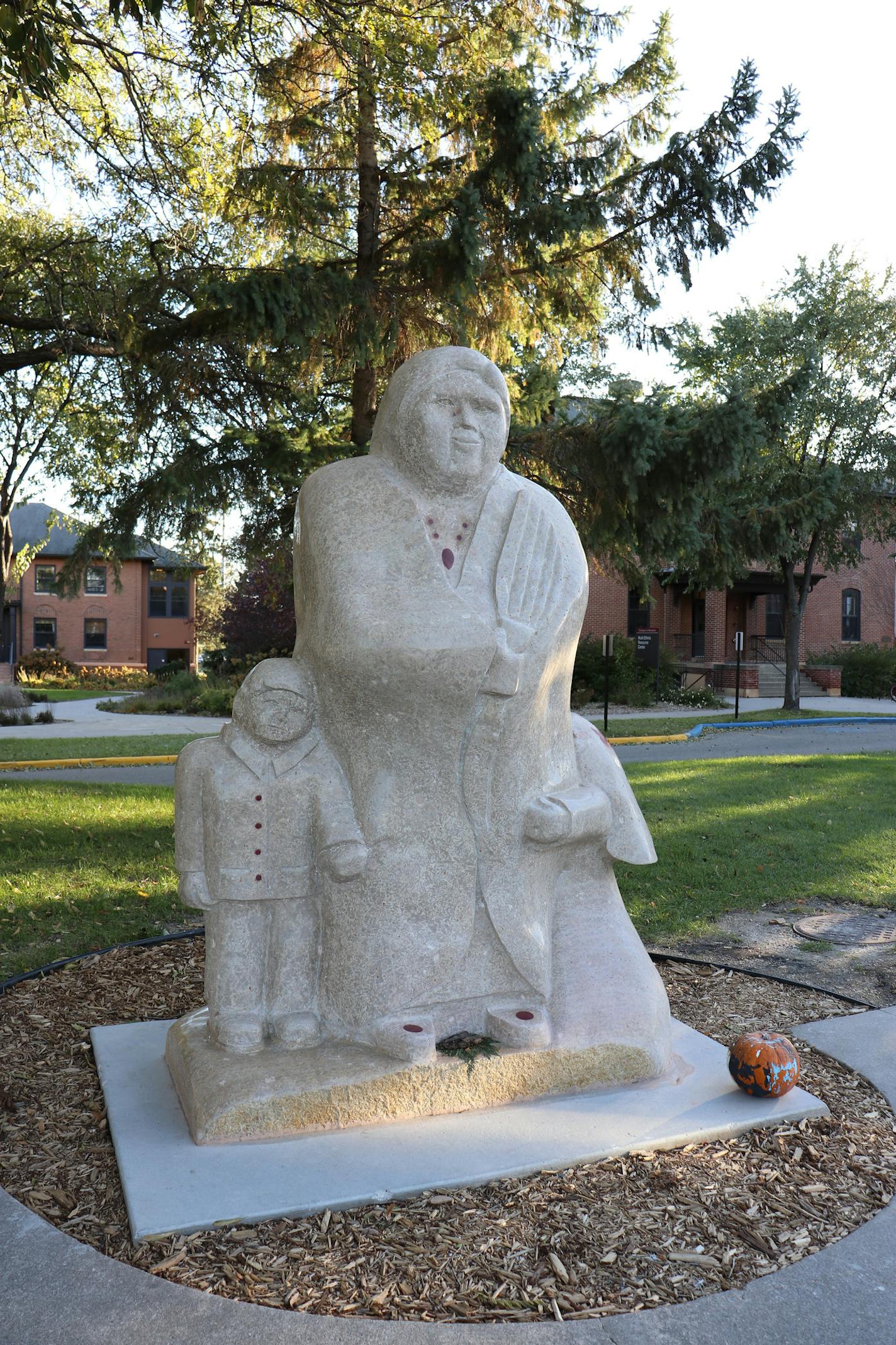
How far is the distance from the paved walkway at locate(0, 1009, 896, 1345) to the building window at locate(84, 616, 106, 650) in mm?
38738

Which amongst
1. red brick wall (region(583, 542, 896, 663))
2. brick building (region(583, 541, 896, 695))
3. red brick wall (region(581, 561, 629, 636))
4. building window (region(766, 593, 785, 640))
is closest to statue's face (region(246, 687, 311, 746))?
brick building (region(583, 541, 896, 695))

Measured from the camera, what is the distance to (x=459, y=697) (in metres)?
3.40

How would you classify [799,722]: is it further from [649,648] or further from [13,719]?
[13,719]

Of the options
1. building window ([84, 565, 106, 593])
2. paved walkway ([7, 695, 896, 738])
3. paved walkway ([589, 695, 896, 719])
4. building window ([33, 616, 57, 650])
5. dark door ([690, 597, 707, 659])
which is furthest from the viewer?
building window ([84, 565, 106, 593])

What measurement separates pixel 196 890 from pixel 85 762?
10656 millimetres

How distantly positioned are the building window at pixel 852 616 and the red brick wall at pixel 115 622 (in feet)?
77.5

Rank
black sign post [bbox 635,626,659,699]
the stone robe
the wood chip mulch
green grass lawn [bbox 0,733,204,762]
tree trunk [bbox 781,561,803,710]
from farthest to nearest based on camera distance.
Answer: tree trunk [bbox 781,561,803,710]
black sign post [bbox 635,626,659,699]
green grass lawn [bbox 0,733,204,762]
the stone robe
the wood chip mulch

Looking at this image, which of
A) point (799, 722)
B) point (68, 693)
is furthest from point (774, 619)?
point (68, 693)

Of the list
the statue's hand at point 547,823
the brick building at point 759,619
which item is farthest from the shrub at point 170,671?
the statue's hand at point 547,823

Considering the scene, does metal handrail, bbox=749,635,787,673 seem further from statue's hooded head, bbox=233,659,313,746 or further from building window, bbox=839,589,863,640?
statue's hooded head, bbox=233,659,313,746

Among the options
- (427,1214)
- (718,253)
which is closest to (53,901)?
(427,1214)

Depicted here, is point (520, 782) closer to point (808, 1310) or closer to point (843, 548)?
point (808, 1310)

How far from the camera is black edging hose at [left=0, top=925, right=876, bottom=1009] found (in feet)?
15.6

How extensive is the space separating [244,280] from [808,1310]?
18.2 feet
